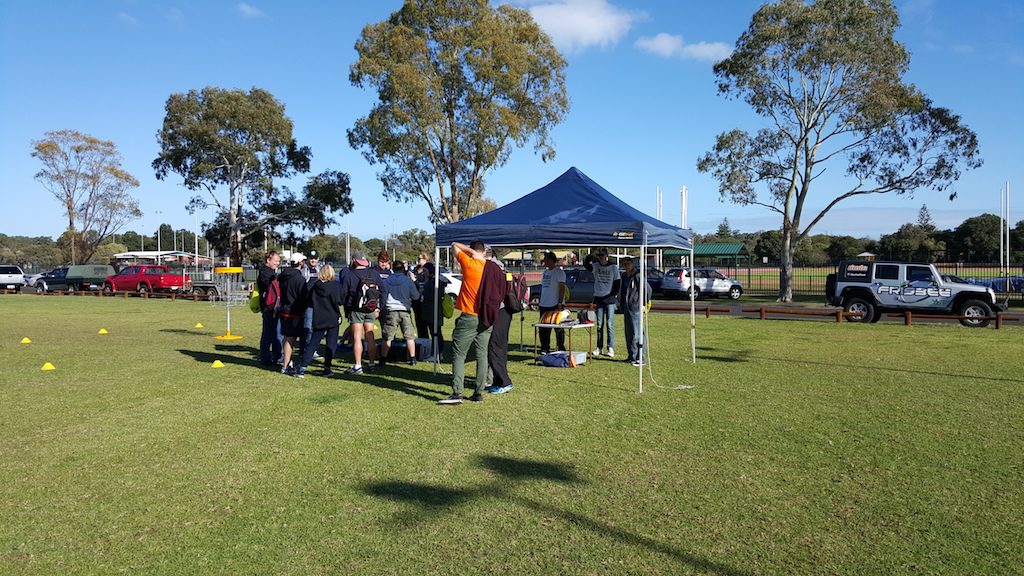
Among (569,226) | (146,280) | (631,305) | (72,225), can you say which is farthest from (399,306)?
(72,225)

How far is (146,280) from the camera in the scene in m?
35.9

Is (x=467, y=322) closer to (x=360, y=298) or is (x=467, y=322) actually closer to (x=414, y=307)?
(x=360, y=298)

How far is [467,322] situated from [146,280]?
33558 millimetres

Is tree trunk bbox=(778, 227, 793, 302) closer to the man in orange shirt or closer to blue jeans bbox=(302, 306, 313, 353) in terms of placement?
blue jeans bbox=(302, 306, 313, 353)

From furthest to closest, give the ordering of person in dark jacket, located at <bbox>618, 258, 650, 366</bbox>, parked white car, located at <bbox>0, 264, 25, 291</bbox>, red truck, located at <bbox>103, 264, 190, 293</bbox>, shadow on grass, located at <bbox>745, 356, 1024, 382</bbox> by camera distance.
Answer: parked white car, located at <bbox>0, 264, 25, 291</bbox>
red truck, located at <bbox>103, 264, 190, 293</bbox>
person in dark jacket, located at <bbox>618, 258, 650, 366</bbox>
shadow on grass, located at <bbox>745, 356, 1024, 382</bbox>

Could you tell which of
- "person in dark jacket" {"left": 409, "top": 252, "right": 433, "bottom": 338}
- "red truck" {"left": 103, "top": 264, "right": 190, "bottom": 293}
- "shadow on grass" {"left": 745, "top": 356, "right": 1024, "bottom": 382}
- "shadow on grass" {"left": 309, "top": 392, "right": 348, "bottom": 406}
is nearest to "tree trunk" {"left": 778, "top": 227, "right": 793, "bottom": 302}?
"shadow on grass" {"left": 745, "top": 356, "right": 1024, "bottom": 382}

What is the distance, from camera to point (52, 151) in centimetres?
5638

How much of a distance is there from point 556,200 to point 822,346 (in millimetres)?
6443

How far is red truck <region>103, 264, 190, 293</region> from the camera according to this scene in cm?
3528

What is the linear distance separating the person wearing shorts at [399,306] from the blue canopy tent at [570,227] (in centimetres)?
93

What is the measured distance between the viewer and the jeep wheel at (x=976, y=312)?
17406mm

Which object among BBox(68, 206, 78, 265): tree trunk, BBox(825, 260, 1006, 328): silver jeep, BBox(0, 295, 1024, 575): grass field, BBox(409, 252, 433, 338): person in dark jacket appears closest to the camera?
BBox(0, 295, 1024, 575): grass field

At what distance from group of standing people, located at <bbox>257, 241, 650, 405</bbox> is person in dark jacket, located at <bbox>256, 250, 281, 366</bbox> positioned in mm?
15

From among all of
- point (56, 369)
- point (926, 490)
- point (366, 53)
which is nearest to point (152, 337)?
point (56, 369)
